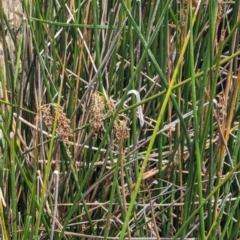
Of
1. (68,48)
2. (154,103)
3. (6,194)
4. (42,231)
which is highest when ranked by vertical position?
(68,48)

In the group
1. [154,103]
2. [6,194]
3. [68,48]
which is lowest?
[6,194]

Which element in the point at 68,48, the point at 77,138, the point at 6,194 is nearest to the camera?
the point at 6,194

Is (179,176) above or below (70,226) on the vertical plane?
above

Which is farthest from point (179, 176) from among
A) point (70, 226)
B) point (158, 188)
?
point (70, 226)

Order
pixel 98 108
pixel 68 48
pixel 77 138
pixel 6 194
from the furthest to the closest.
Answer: pixel 68 48 → pixel 77 138 → pixel 6 194 → pixel 98 108

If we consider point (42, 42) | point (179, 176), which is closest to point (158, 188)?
point (179, 176)

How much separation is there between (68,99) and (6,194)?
0.89 feet

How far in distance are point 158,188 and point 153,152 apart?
16 centimetres

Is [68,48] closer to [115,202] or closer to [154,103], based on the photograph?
[154,103]

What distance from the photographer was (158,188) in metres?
1.24

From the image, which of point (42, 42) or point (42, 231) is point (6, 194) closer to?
point (42, 231)

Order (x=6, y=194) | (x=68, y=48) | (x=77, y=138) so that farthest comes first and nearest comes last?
1. (x=68, y=48)
2. (x=77, y=138)
3. (x=6, y=194)

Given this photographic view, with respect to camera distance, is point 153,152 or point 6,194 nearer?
point 6,194

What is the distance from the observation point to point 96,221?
1.23m
